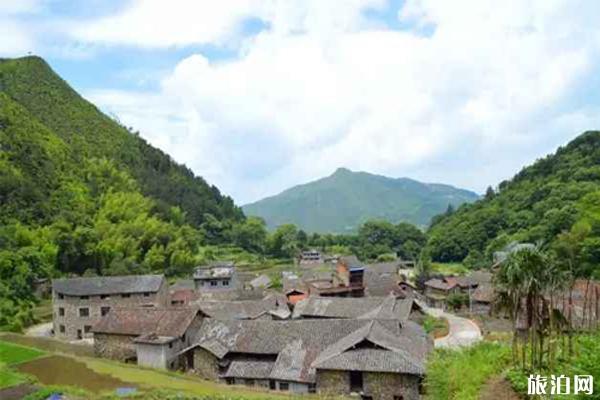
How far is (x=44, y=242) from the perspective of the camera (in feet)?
181

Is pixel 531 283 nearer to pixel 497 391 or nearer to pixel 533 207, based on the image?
pixel 497 391

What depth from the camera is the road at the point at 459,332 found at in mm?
31867

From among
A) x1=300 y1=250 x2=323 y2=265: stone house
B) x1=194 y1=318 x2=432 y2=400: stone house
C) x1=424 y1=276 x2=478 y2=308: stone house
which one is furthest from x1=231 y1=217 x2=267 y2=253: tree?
x1=194 y1=318 x2=432 y2=400: stone house

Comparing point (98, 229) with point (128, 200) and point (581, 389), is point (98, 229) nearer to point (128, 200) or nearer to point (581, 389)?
point (128, 200)

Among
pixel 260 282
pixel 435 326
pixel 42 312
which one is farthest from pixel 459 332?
pixel 42 312

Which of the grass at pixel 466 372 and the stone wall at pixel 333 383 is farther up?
the grass at pixel 466 372

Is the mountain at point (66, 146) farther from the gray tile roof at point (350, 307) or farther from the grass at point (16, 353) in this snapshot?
the gray tile roof at point (350, 307)

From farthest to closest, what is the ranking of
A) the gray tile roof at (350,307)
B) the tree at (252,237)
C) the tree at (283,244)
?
the tree at (252,237)
the tree at (283,244)
the gray tile roof at (350,307)

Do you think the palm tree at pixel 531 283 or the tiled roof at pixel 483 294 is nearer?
the palm tree at pixel 531 283

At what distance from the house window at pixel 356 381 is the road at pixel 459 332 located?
26.0 feet

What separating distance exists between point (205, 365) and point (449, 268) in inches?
2004

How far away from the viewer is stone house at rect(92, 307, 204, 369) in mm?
29297

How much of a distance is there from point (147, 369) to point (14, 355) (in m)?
7.37

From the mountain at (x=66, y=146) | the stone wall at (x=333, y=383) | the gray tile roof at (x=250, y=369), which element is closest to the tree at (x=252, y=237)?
the mountain at (x=66, y=146)
